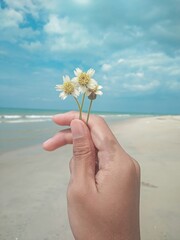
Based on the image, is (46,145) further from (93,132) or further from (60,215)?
(60,215)

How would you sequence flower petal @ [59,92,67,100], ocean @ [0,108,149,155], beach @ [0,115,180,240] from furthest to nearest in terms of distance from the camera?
ocean @ [0,108,149,155] → beach @ [0,115,180,240] → flower petal @ [59,92,67,100]

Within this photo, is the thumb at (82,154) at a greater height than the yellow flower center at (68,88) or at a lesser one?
lesser

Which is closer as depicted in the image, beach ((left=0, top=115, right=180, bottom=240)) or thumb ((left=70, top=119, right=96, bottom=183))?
thumb ((left=70, top=119, right=96, bottom=183))

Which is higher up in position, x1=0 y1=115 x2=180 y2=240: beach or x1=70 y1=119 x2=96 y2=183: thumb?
x1=70 y1=119 x2=96 y2=183: thumb

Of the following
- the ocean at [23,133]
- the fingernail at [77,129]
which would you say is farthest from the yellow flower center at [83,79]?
the ocean at [23,133]

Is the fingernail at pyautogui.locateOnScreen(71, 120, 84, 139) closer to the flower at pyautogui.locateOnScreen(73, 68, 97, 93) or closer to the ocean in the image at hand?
the flower at pyautogui.locateOnScreen(73, 68, 97, 93)

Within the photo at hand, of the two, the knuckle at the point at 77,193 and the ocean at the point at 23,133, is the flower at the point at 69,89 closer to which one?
the knuckle at the point at 77,193

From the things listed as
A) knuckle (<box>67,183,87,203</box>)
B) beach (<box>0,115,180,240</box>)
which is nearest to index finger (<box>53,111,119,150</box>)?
knuckle (<box>67,183,87,203</box>)

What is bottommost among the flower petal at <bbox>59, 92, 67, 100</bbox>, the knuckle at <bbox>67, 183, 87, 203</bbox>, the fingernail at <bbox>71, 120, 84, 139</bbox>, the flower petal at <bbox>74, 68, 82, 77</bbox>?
the knuckle at <bbox>67, 183, 87, 203</bbox>

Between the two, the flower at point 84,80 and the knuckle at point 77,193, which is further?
the knuckle at point 77,193
